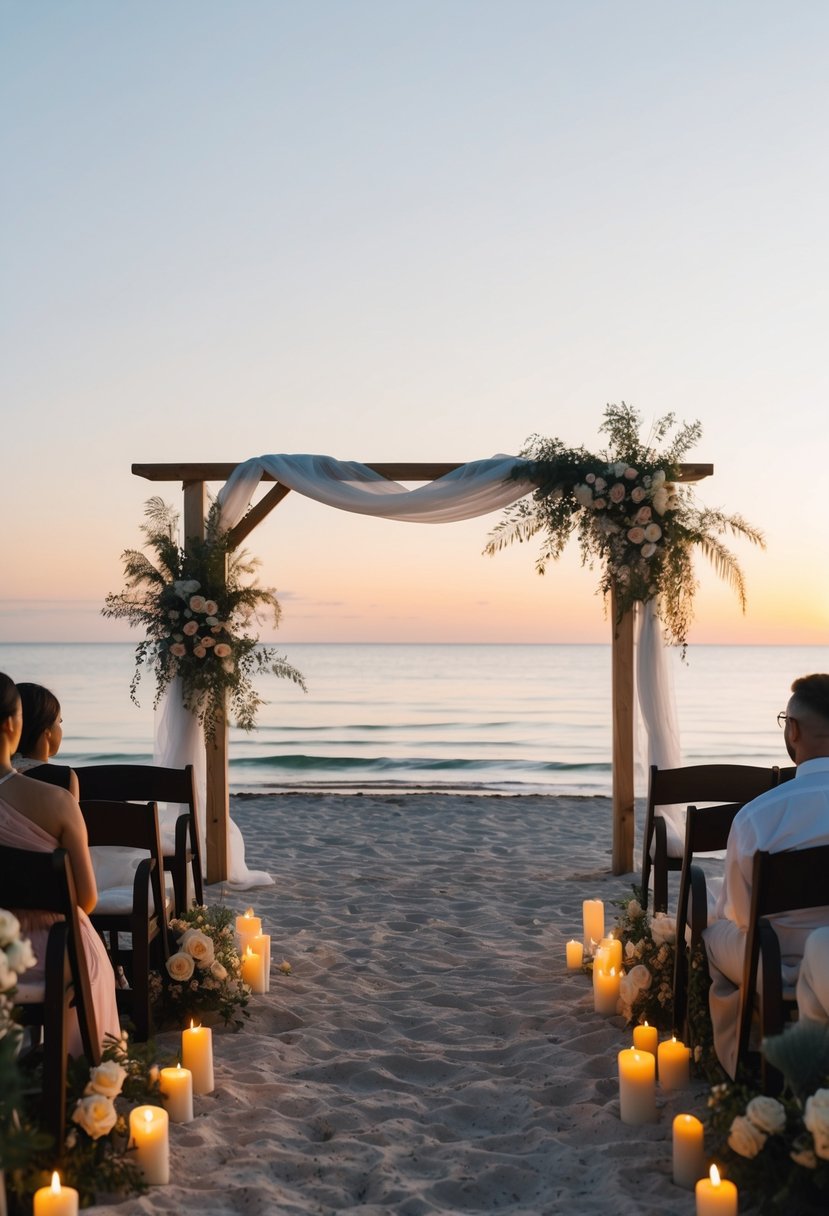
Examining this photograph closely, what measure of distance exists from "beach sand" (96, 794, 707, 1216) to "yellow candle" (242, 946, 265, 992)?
82mm

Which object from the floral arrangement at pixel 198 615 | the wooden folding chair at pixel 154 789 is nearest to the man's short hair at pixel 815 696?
the wooden folding chair at pixel 154 789

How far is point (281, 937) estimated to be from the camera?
18.2 ft

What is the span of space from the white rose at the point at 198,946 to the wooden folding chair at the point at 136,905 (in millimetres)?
129

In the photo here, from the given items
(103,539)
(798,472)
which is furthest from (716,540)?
(103,539)

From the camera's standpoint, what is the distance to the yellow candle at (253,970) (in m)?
4.52

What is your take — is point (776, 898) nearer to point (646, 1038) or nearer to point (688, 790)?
point (646, 1038)

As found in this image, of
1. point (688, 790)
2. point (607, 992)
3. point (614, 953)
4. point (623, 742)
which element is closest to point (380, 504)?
point (623, 742)

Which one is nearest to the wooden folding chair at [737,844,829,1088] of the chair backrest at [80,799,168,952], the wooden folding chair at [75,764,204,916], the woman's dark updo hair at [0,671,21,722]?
the woman's dark updo hair at [0,671,21,722]

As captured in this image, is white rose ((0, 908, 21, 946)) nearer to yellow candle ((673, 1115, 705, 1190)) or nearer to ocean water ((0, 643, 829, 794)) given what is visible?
yellow candle ((673, 1115, 705, 1190))

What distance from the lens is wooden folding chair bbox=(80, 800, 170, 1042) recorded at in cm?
365

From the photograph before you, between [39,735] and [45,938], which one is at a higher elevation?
[39,735]

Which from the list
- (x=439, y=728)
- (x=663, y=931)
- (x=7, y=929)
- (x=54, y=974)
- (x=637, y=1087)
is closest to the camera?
(x=7, y=929)

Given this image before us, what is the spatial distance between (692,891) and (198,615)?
4.14m

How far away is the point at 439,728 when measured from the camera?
23.8m
